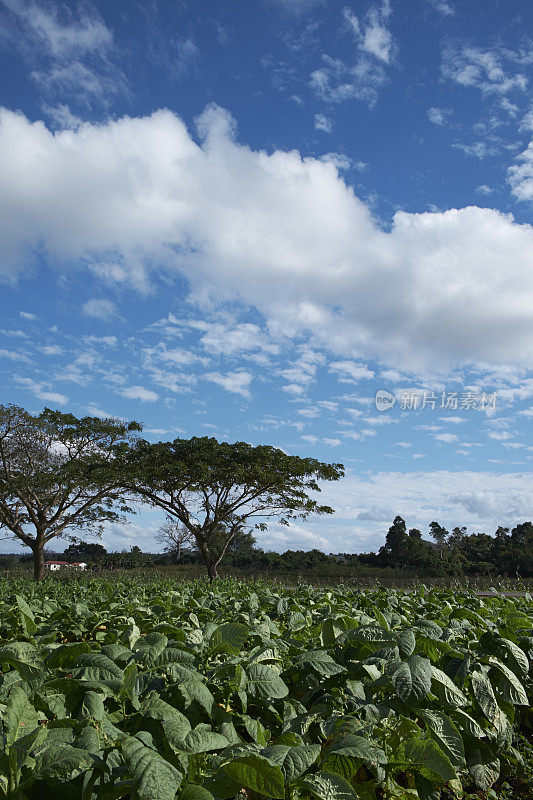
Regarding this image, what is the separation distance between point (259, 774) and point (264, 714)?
82 cm

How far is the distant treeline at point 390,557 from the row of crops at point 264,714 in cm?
2456

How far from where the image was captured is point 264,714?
7.23 ft

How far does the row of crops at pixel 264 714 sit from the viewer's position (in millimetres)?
1443

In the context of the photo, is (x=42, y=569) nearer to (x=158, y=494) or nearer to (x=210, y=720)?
(x=158, y=494)

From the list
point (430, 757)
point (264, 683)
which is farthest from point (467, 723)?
point (264, 683)

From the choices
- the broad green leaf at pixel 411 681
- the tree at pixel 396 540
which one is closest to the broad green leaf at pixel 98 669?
the broad green leaf at pixel 411 681

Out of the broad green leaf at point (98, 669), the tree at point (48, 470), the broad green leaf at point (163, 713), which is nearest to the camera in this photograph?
the broad green leaf at point (163, 713)

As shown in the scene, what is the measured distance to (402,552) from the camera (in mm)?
39812

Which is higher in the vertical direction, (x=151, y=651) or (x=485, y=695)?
(x=151, y=651)

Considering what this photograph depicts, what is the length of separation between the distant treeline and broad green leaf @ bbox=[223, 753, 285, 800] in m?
26.0

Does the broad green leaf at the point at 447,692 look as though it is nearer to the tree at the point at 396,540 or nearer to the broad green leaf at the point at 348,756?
the broad green leaf at the point at 348,756

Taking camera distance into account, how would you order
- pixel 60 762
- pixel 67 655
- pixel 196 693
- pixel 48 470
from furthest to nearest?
pixel 48 470, pixel 67 655, pixel 196 693, pixel 60 762

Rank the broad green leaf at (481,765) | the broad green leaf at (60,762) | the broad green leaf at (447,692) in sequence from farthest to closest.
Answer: the broad green leaf at (481,765)
the broad green leaf at (447,692)
the broad green leaf at (60,762)

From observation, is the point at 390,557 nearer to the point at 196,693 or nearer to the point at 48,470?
the point at 48,470
